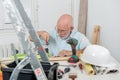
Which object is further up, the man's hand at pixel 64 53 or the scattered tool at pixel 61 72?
the man's hand at pixel 64 53

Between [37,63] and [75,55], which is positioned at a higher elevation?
[37,63]

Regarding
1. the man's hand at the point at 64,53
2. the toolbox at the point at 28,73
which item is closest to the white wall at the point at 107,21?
the man's hand at the point at 64,53

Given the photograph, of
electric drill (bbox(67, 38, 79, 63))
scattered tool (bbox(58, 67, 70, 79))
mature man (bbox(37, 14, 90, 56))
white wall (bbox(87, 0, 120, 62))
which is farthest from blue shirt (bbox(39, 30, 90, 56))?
white wall (bbox(87, 0, 120, 62))

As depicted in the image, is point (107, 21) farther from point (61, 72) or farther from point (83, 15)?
point (61, 72)

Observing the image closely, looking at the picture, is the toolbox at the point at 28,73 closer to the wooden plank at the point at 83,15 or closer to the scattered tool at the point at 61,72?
the scattered tool at the point at 61,72

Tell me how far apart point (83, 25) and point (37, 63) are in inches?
75.6

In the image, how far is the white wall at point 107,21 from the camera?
8.61 feet

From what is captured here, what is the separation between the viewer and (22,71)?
110 cm

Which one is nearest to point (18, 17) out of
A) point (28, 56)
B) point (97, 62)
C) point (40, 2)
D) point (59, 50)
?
point (28, 56)

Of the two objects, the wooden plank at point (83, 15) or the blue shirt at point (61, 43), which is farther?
the wooden plank at point (83, 15)

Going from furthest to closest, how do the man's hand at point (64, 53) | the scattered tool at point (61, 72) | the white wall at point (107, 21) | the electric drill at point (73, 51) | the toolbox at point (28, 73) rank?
the white wall at point (107, 21) → the man's hand at point (64, 53) → the electric drill at point (73, 51) → the scattered tool at point (61, 72) → the toolbox at point (28, 73)

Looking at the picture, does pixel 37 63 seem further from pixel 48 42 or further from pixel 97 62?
pixel 48 42

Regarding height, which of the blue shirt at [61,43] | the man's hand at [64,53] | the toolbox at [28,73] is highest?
the toolbox at [28,73]

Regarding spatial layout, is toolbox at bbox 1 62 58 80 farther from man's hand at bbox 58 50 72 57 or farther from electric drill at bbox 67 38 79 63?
man's hand at bbox 58 50 72 57
